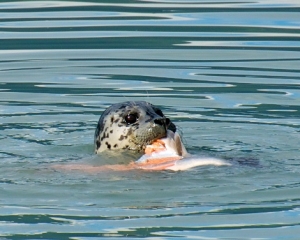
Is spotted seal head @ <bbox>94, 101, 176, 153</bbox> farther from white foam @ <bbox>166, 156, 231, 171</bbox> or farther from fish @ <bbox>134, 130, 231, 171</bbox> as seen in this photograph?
white foam @ <bbox>166, 156, 231, 171</bbox>

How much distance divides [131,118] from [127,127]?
0.28 feet

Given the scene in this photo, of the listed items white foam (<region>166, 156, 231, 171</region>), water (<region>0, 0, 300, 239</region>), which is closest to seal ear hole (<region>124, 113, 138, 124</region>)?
water (<region>0, 0, 300, 239</region>)

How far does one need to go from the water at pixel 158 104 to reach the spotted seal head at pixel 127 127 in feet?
0.77

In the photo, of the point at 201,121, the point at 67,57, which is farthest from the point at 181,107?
the point at 67,57

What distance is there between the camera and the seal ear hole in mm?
10344

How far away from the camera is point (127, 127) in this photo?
34.0 feet

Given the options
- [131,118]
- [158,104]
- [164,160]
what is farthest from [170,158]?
[158,104]

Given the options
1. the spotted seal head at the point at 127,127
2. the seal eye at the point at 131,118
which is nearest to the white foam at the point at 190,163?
the spotted seal head at the point at 127,127

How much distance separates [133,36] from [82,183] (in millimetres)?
6386

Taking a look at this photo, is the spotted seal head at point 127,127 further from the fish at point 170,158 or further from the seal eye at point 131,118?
the fish at point 170,158

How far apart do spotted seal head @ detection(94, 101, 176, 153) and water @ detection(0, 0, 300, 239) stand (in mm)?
234

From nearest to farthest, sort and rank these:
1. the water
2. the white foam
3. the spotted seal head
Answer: the water, the white foam, the spotted seal head

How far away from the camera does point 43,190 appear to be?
29.9 feet

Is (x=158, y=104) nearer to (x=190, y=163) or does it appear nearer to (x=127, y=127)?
(x=127, y=127)
